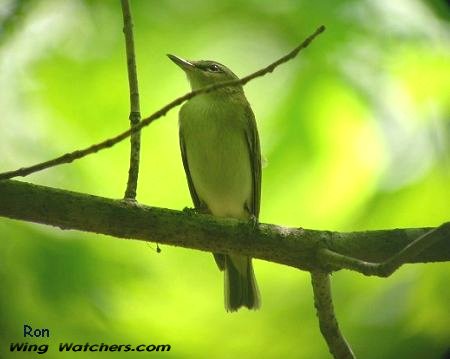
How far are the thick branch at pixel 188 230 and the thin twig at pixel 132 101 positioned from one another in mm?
78

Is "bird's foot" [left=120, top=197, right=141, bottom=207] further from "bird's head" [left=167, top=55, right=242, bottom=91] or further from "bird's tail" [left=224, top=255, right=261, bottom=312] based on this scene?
"bird's head" [left=167, top=55, right=242, bottom=91]

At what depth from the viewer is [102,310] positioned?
6.05 ft

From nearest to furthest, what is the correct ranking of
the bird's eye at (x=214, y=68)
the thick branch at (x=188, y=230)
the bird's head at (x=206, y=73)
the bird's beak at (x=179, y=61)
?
the thick branch at (x=188, y=230), the bird's beak at (x=179, y=61), the bird's head at (x=206, y=73), the bird's eye at (x=214, y=68)

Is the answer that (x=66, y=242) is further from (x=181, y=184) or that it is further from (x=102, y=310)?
(x=181, y=184)

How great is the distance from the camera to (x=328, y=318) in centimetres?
201

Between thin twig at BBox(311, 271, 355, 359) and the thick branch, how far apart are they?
95mm

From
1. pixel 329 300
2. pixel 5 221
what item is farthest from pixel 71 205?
pixel 329 300

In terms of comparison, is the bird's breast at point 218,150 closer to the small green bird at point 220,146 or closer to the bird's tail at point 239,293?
the small green bird at point 220,146

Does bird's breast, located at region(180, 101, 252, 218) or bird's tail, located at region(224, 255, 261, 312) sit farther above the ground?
bird's breast, located at region(180, 101, 252, 218)

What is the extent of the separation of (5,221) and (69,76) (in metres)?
0.59

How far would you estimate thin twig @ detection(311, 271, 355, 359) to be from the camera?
1.95 metres

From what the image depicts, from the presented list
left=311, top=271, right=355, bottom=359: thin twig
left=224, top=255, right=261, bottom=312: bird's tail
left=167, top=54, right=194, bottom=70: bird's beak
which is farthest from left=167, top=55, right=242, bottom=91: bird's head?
left=311, top=271, right=355, bottom=359: thin twig

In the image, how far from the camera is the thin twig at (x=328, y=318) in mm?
1947

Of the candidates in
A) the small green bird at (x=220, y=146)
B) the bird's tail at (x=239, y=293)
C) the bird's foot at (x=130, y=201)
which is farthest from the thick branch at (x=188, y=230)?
the small green bird at (x=220, y=146)
